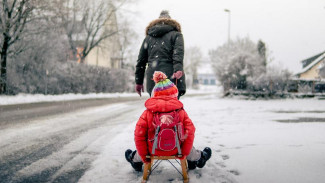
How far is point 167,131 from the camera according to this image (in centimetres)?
274

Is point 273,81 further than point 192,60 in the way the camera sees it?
No

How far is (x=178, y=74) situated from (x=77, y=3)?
26.1 m

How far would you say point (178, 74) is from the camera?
3406 millimetres

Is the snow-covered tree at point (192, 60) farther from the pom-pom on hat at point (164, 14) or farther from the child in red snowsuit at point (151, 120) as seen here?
the child in red snowsuit at point (151, 120)

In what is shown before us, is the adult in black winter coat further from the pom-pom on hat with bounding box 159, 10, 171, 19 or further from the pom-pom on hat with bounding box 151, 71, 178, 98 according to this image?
the pom-pom on hat with bounding box 151, 71, 178, 98

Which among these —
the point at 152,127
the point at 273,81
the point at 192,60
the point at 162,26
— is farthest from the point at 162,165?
the point at 192,60

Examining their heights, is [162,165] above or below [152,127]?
below

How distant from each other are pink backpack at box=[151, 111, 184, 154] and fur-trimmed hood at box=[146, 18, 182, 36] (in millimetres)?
1272

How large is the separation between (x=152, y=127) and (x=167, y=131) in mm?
153

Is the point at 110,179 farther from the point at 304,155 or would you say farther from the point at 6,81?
the point at 6,81

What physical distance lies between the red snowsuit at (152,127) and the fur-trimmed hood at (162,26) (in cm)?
113

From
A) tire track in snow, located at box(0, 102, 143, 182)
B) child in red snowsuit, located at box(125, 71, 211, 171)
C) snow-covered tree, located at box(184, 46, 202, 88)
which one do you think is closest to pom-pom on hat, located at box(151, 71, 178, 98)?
child in red snowsuit, located at box(125, 71, 211, 171)

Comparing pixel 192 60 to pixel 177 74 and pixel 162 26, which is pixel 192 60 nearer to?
pixel 162 26

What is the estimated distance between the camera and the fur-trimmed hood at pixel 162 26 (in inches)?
142
